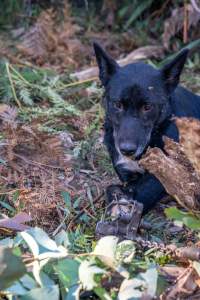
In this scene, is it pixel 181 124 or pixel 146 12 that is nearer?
pixel 181 124

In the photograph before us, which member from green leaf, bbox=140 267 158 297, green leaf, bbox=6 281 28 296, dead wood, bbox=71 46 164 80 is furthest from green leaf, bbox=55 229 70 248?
dead wood, bbox=71 46 164 80

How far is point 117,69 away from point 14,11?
3.50m

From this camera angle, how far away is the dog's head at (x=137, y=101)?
465 centimetres

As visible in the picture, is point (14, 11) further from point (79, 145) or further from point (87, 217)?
point (87, 217)

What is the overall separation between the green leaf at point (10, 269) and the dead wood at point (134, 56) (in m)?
3.92

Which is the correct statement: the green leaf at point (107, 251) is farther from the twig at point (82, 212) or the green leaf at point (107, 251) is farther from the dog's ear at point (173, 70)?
the dog's ear at point (173, 70)

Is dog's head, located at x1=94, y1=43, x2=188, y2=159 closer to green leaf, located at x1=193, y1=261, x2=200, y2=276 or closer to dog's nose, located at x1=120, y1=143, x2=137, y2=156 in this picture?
dog's nose, located at x1=120, y1=143, x2=137, y2=156

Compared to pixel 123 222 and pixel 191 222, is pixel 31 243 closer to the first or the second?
pixel 191 222

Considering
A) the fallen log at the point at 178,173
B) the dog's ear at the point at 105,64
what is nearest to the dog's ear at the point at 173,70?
the dog's ear at the point at 105,64

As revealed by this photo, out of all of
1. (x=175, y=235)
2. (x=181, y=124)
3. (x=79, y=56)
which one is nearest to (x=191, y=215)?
(x=181, y=124)

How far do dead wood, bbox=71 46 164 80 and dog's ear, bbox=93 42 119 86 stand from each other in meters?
1.80

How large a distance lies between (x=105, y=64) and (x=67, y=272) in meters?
2.09

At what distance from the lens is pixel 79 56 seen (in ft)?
24.4

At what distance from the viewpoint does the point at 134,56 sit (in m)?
7.27
